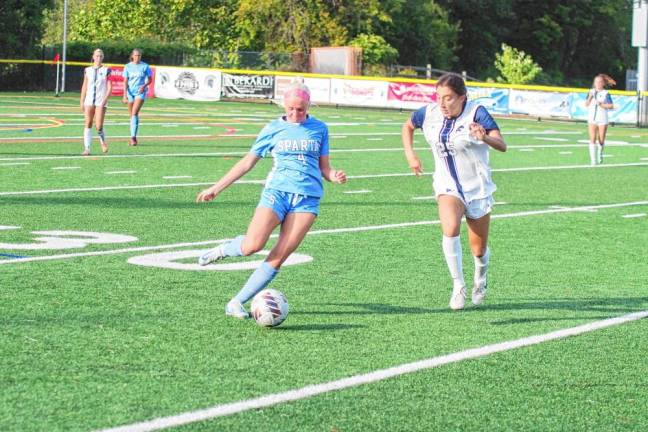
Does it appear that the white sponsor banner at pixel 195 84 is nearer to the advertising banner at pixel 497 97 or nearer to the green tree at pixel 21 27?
the green tree at pixel 21 27

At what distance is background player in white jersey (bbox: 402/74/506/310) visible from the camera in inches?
353

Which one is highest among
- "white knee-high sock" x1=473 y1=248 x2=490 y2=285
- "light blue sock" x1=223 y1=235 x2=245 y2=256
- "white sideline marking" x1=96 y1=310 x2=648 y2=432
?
"light blue sock" x1=223 y1=235 x2=245 y2=256

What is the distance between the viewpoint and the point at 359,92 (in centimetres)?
4947

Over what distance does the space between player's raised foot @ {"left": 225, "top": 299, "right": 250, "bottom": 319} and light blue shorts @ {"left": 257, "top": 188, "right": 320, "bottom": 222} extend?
23.9 inches

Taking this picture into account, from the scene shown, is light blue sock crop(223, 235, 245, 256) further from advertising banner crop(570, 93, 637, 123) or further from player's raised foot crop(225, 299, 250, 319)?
advertising banner crop(570, 93, 637, 123)

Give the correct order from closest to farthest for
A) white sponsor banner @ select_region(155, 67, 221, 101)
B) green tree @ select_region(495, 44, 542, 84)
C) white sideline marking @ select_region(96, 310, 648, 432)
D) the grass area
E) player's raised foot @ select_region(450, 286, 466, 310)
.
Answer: white sideline marking @ select_region(96, 310, 648, 432) → the grass area → player's raised foot @ select_region(450, 286, 466, 310) → white sponsor banner @ select_region(155, 67, 221, 101) → green tree @ select_region(495, 44, 542, 84)

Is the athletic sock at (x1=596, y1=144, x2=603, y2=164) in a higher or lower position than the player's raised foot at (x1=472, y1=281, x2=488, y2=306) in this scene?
higher

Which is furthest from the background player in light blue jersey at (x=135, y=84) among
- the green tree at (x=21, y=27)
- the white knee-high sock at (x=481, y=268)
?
the green tree at (x=21, y=27)

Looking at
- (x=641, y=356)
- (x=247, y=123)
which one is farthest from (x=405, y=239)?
(x=247, y=123)

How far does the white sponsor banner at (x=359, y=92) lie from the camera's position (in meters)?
48.9

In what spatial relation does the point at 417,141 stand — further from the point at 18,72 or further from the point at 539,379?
the point at 18,72

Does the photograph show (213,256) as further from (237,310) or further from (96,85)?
(96,85)

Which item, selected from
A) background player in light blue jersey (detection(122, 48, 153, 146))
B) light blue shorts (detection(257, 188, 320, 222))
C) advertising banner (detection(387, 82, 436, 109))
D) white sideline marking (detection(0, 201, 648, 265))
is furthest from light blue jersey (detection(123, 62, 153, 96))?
advertising banner (detection(387, 82, 436, 109))

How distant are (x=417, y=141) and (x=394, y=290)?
21610mm
